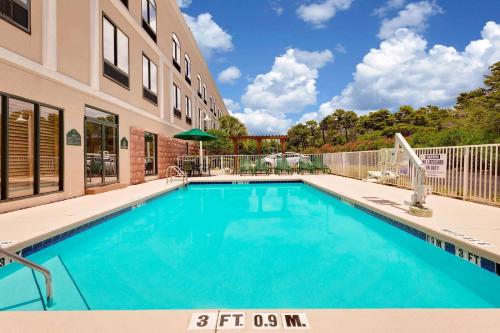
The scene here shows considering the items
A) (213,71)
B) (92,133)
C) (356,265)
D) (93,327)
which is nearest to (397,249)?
(356,265)

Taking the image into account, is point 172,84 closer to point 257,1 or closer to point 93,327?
point 257,1

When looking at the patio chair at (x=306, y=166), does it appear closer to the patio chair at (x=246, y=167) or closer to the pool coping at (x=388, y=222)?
the patio chair at (x=246, y=167)

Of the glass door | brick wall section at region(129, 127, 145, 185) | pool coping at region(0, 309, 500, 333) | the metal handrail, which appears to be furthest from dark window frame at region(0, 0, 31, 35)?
pool coping at region(0, 309, 500, 333)

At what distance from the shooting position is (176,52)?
17.7 metres

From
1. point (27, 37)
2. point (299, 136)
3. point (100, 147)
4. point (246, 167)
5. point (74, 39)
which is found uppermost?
point (299, 136)

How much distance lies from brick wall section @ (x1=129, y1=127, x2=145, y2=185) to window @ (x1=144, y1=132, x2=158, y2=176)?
60.8 inches

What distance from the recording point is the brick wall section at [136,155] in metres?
11.1

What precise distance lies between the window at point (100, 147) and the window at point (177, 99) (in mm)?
7077

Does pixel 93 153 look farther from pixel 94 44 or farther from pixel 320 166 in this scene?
pixel 320 166

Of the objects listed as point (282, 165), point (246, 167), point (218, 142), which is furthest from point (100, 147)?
point (218, 142)

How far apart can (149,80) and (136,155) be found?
3.81m

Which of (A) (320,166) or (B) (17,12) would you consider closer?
(B) (17,12)

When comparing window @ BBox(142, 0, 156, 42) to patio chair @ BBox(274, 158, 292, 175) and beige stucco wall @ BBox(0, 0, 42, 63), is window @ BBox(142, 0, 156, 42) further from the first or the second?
patio chair @ BBox(274, 158, 292, 175)

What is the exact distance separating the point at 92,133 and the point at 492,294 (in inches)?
374
